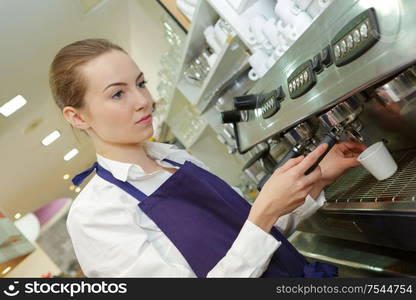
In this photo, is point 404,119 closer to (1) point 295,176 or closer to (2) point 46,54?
(1) point 295,176

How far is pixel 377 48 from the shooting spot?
665 millimetres

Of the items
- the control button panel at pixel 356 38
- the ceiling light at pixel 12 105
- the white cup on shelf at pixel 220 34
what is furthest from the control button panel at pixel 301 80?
the ceiling light at pixel 12 105

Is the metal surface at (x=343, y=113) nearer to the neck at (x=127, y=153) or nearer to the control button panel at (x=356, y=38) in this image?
the control button panel at (x=356, y=38)

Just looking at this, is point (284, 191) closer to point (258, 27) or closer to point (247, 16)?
point (258, 27)

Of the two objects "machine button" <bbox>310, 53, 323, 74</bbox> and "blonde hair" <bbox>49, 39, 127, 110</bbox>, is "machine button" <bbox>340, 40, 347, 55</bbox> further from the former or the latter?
"blonde hair" <bbox>49, 39, 127, 110</bbox>

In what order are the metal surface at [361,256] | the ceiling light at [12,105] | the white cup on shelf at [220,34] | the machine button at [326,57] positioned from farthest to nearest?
the ceiling light at [12,105] → the white cup on shelf at [220,34] → the metal surface at [361,256] → the machine button at [326,57]

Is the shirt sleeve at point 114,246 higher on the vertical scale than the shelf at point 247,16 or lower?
lower

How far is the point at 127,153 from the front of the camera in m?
1.15

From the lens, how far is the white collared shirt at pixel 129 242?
2.95 ft

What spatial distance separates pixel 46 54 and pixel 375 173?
9.37 ft

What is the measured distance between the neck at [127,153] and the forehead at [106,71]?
6.9 inches

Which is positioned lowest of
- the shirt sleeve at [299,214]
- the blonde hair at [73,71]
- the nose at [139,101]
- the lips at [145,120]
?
the shirt sleeve at [299,214]

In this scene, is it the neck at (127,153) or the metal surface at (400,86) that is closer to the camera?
the metal surface at (400,86)

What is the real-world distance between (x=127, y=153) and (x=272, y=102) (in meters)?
0.45
